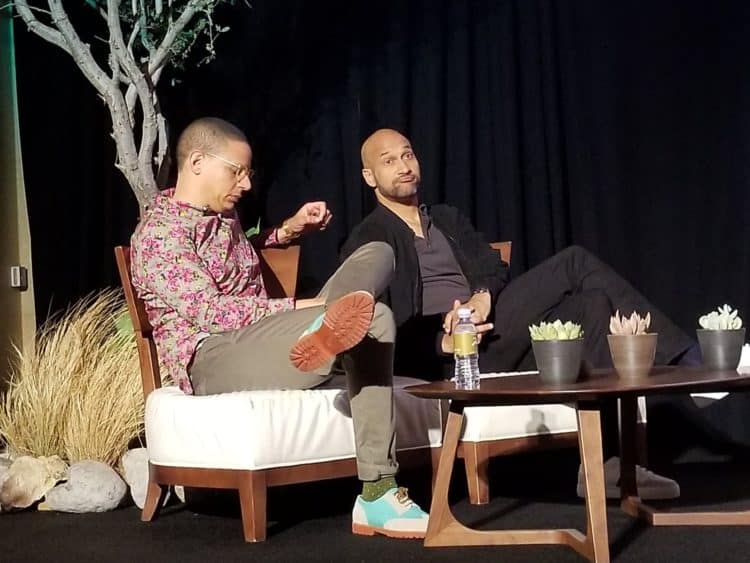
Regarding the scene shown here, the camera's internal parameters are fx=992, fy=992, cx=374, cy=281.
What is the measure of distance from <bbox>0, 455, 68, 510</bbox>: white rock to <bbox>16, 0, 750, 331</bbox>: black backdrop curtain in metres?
0.88

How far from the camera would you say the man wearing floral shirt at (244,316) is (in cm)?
212

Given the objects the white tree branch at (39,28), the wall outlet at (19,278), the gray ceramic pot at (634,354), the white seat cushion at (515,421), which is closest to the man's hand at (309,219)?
the white seat cushion at (515,421)

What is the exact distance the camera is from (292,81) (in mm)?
3762

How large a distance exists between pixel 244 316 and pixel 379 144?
1.06m

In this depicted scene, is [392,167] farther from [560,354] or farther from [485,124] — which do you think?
[560,354]

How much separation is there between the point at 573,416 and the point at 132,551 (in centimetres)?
121

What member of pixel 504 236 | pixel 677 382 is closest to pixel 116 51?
pixel 504 236

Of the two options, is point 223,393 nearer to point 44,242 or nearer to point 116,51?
point 116,51

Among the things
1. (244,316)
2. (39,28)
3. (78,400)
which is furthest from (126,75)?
(244,316)

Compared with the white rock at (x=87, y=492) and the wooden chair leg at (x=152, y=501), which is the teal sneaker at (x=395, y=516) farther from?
the white rock at (x=87, y=492)

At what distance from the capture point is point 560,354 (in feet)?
6.35

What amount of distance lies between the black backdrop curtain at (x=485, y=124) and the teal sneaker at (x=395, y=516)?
1.58 metres

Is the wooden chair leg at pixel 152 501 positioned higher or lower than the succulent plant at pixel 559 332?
lower

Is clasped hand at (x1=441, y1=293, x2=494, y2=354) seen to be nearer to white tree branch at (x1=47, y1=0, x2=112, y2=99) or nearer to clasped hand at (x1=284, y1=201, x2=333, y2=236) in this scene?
clasped hand at (x1=284, y1=201, x2=333, y2=236)
